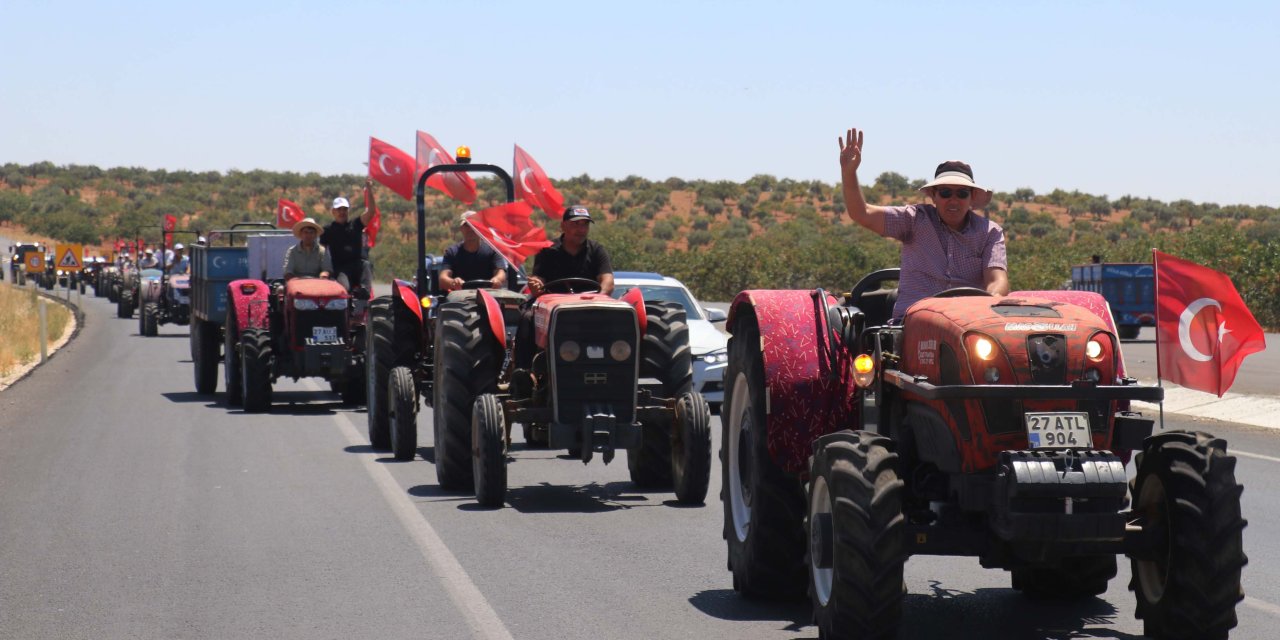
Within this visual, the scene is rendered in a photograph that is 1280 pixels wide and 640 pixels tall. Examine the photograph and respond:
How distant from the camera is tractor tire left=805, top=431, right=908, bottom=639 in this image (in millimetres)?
6289

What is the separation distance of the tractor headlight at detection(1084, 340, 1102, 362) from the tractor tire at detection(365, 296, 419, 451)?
975 cm

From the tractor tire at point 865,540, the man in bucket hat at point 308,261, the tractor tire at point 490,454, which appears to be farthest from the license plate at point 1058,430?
the man in bucket hat at point 308,261

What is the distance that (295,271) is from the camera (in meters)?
20.1

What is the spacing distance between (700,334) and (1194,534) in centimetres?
1293

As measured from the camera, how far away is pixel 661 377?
494 inches

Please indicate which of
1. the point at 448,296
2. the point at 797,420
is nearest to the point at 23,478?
the point at 448,296

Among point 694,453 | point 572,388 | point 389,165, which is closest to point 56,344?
point 389,165

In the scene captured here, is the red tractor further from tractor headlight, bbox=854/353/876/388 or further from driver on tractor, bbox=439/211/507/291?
driver on tractor, bbox=439/211/507/291

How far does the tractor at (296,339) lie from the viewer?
62.7 feet

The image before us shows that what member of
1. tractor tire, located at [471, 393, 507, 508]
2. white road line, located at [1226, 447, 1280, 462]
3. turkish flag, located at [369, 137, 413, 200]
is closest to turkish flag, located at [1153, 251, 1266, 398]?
tractor tire, located at [471, 393, 507, 508]

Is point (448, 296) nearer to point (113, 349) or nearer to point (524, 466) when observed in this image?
point (524, 466)

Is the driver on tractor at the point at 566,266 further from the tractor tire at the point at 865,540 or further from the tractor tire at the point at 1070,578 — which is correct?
the tractor tire at the point at 865,540

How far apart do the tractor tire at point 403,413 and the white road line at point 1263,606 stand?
7.71m

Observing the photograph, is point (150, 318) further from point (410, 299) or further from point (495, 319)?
point (495, 319)
